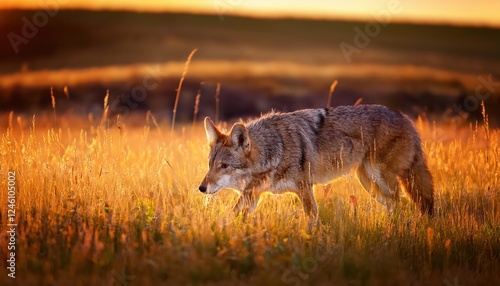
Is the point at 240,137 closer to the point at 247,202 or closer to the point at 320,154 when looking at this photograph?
the point at 247,202

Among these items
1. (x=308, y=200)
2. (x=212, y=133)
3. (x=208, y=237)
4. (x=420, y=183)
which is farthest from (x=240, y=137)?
(x=420, y=183)

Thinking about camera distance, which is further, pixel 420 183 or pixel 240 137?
pixel 420 183

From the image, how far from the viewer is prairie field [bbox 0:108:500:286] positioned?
21.7 feet

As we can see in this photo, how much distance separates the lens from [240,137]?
8328 millimetres

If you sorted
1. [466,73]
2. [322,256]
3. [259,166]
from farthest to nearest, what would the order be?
[466,73]
[259,166]
[322,256]

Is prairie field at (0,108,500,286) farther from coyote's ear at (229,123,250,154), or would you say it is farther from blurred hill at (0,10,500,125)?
blurred hill at (0,10,500,125)

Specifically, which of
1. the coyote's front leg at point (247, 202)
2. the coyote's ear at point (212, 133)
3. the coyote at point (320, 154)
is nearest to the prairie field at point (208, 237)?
the coyote's front leg at point (247, 202)

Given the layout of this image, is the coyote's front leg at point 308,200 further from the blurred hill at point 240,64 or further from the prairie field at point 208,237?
the blurred hill at point 240,64

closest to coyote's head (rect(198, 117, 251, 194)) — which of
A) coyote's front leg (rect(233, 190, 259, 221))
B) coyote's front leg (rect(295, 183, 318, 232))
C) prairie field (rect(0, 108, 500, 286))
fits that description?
coyote's front leg (rect(233, 190, 259, 221))

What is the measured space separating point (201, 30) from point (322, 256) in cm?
5622

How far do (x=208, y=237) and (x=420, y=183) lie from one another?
353 cm

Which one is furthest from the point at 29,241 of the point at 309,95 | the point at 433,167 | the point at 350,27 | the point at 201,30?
the point at 350,27

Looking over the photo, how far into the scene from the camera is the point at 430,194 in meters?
9.10

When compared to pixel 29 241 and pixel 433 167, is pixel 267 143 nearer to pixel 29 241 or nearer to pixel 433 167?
pixel 29 241
